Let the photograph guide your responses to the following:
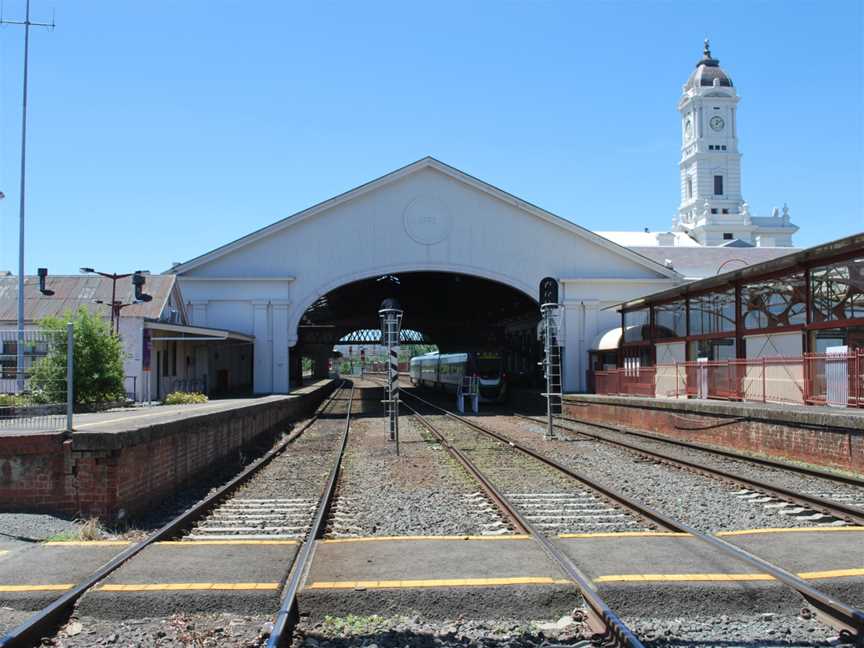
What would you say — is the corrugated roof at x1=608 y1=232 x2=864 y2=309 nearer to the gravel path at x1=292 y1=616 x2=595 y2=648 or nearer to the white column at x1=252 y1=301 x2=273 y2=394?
the gravel path at x1=292 y1=616 x2=595 y2=648

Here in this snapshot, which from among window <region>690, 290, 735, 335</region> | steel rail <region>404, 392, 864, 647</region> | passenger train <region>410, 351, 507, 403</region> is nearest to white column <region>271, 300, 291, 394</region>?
passenger train <region>410, 351, 507, 403</region>

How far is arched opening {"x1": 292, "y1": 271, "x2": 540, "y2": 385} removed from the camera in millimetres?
45375

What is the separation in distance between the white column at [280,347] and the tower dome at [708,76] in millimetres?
80144

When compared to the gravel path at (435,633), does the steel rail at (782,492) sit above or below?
above

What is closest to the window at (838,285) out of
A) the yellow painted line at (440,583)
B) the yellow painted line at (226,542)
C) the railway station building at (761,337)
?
the railway station building at (761,337)

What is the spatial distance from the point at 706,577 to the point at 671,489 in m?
5.90

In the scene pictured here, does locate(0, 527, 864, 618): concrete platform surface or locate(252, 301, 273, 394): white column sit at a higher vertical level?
locate(252, 301, 273, 394): white column

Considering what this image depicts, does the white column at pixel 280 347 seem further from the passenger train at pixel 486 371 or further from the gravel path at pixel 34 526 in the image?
the gravel path at pixel 34 526

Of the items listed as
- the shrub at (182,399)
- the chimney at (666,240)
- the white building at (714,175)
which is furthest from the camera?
the white building at (714,175)

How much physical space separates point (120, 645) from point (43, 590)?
119 centimetres

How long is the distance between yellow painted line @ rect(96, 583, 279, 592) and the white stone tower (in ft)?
307

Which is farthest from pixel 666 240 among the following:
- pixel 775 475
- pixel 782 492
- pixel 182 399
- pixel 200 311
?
pixel 782 492

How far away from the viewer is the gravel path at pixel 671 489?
9469 millimetres

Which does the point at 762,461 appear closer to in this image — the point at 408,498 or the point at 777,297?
the point at 408,498
